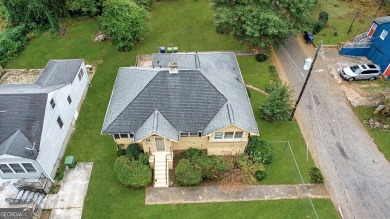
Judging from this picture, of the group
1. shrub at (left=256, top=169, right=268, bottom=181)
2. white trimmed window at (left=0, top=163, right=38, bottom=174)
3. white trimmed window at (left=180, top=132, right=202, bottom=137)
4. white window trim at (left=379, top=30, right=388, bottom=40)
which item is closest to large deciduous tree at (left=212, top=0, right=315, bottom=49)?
white window trim at (left=379, top=30, right=388, bottom=40)

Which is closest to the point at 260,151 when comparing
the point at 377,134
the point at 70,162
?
the point at 377,134

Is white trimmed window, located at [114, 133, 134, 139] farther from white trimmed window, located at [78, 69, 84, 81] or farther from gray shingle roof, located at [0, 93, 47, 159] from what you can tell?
white trimmed window, located at [78, 69, 84, 81]

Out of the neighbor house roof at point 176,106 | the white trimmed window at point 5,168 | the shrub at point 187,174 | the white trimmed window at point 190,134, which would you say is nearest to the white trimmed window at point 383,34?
the neighbor house roof at point 176,106

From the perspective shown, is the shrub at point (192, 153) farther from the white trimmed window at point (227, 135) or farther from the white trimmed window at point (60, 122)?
the white trimmed window at point (60, 122)

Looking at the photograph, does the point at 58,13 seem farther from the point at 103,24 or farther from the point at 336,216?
the point at 336,216

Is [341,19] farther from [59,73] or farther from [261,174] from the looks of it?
[59,73]

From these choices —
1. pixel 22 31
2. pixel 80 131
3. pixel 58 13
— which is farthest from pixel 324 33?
pixel 22 31
